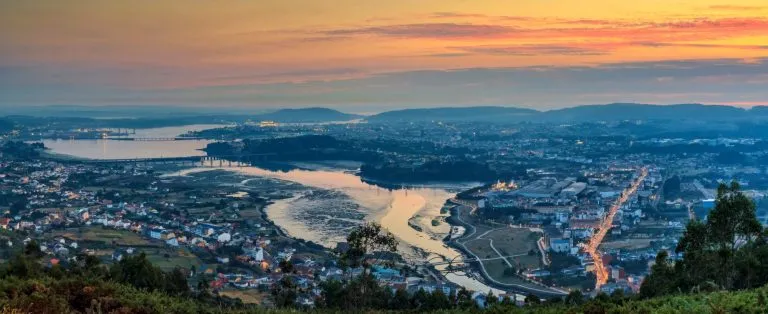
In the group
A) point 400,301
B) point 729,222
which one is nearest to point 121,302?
point 400,301

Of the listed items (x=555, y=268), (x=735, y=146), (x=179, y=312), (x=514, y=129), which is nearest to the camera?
(x=179, y=312)

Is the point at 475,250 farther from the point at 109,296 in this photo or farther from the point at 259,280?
the point at 109,296

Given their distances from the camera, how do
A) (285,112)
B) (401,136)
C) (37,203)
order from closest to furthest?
1. (37,203)
2. (401,136)
3. (285,112)

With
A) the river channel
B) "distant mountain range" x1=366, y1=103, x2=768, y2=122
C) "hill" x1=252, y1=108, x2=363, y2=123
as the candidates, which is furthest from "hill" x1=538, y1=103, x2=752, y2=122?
the river channel

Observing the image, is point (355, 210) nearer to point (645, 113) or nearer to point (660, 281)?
point (660, 281)

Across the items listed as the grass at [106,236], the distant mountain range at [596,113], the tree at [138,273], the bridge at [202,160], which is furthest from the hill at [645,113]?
the tree at [138,273]

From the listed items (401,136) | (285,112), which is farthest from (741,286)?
(285,112)

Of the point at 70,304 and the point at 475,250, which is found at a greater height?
the point at 70,304
